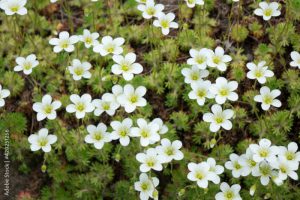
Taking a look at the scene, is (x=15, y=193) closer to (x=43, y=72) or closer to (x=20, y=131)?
(x=20, y=131)

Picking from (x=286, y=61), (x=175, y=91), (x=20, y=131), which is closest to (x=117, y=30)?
(x=175, y=91)

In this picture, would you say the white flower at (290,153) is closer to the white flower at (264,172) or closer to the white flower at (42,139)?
the white flower at (264,172)

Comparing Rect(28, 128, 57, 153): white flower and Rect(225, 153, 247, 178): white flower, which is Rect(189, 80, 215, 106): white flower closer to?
Rect(225, 153, 247, 178): white flower

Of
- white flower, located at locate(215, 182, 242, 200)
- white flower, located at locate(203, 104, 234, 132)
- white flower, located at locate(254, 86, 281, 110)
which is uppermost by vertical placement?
white flower, located at locate(254, 86, 281, 110)

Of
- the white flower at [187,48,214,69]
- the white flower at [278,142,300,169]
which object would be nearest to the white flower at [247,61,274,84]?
the white flower at [187,48,214,69]

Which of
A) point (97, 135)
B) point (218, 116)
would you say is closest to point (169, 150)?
point (218, 116)

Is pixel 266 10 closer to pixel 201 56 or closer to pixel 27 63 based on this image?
pixel 201 56

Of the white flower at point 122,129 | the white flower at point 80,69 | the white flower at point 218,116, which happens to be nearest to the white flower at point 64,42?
the white flower at point 80,69
